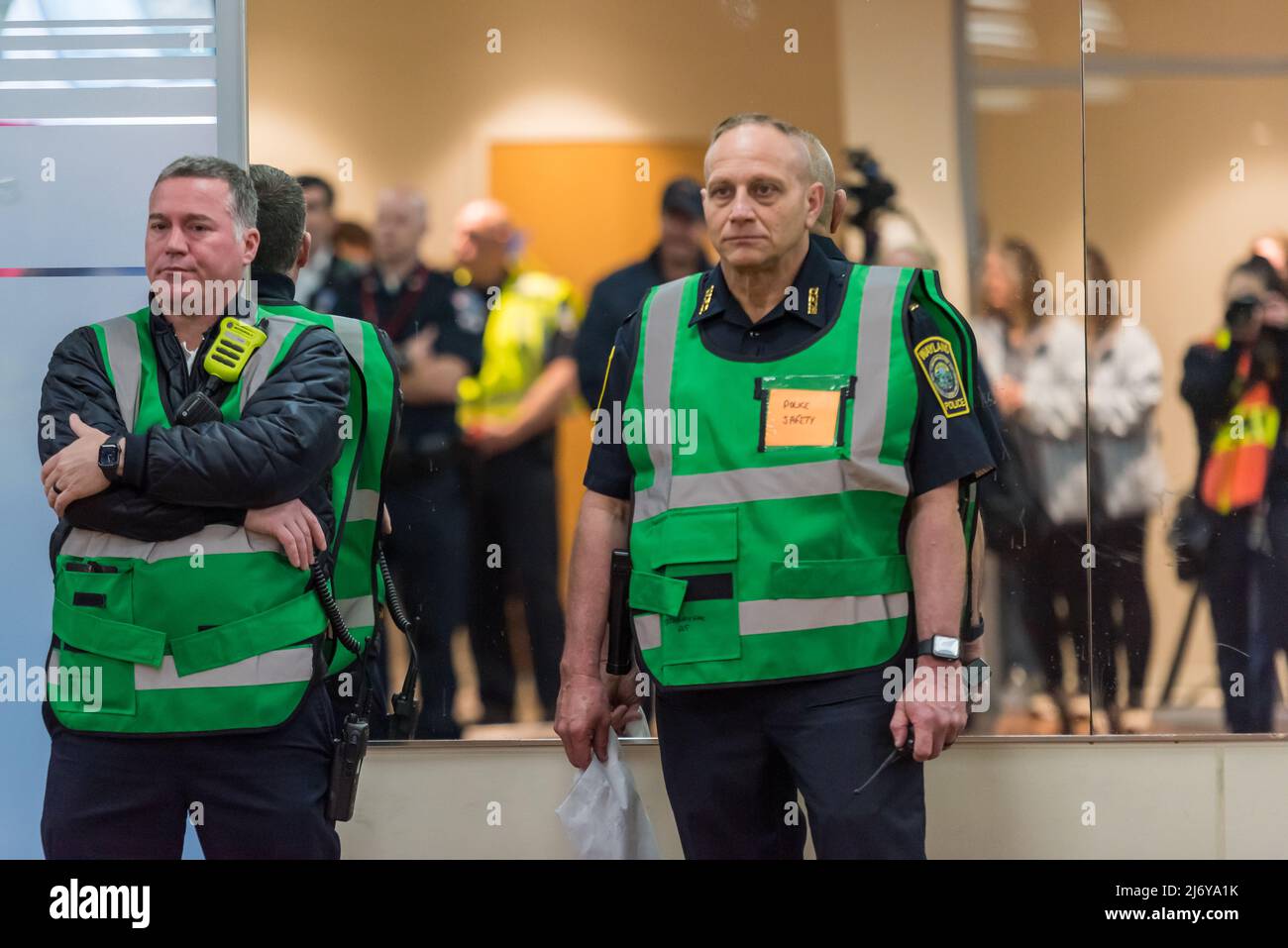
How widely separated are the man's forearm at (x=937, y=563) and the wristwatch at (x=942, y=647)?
0.01 m

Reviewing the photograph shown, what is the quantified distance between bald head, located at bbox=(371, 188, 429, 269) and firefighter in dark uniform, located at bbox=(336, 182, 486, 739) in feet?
Result: 0.09

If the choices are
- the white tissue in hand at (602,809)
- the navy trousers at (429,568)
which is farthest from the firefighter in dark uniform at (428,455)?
the white tissue in hand at (602,809)

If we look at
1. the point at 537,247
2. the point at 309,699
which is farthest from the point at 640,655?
the point at 537,247

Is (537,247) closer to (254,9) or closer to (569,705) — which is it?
(254,9)

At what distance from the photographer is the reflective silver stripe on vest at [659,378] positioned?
300 centimetres

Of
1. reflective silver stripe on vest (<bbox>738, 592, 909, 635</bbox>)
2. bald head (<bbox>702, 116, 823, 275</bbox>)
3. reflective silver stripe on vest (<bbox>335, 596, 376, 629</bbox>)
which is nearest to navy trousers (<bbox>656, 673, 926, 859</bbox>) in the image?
reflective silver stripe on vest (<bbox>738, 592, 909, 635</bbox>)

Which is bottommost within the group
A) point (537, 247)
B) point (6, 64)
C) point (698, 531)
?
point (698, 531)

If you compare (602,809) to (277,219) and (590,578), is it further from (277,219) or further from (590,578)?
(277,219)

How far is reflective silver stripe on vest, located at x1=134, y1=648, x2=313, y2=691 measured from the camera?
2842 millimetres

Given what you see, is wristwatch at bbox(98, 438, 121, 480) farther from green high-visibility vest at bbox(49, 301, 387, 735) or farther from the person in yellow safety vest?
the person in yellow safety vest

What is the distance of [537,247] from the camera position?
14.0 feet

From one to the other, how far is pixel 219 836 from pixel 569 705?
0.68 metres

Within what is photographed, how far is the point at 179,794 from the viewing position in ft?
9.52
